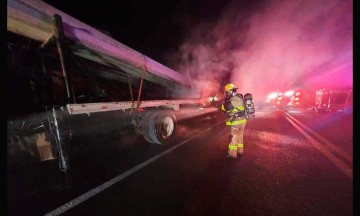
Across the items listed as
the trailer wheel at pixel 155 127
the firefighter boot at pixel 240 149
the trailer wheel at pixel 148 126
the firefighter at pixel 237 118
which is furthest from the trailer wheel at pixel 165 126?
the firefighter boot at pixel 240 149

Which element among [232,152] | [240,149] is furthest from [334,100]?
[232,152]

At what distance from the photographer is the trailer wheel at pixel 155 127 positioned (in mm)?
6531

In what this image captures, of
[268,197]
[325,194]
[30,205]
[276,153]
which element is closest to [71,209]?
[30,205]

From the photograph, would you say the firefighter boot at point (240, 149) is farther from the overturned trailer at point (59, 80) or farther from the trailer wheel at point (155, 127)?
the overturned trailer at point (59, 80)

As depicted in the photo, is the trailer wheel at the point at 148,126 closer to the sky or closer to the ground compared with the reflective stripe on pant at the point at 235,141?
closer to the sky

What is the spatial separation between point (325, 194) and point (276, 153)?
2.45 meters

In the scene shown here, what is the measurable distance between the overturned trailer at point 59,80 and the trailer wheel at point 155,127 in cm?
54

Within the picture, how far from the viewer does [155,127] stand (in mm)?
6633

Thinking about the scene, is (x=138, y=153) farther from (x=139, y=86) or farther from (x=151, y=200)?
(x=151, y=200)

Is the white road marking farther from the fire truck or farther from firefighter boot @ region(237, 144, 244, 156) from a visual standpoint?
the fire truck

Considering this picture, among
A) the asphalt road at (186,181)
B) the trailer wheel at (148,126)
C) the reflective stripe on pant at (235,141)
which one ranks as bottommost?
the asphalt road at (186,181)

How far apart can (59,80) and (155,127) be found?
2.69 metres

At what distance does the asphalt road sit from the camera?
10.8ft

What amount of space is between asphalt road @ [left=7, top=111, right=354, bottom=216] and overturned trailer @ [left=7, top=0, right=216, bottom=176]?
0.49 meters
